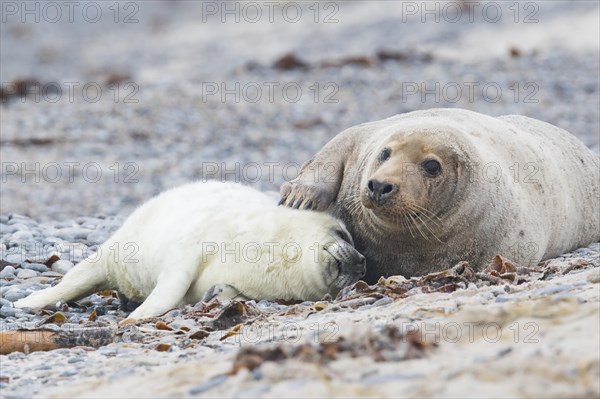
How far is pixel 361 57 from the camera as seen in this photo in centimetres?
1766

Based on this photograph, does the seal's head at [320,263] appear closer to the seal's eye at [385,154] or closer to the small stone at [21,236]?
the seal's eye at [385,154]

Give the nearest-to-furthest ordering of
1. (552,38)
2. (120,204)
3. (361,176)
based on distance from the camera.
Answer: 1. (361,176)
2. (120,204)
3. (552,38)

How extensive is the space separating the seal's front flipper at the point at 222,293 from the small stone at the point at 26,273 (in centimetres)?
152

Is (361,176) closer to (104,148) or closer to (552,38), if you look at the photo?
(104,148)

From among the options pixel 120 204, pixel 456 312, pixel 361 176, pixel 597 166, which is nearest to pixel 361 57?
pixel 120 204

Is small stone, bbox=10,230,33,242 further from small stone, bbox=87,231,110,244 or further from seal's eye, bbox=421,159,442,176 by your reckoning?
seal's eye, bbox=421,159,442,176

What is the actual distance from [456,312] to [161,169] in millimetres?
9308

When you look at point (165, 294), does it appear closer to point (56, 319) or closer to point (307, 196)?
point (56, 319)

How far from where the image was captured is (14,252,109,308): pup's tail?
5824 mm

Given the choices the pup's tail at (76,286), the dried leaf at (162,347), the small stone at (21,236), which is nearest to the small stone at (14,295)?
the pup's tail at (76,286)

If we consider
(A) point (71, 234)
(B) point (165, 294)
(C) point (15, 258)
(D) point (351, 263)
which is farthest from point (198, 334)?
(A) point (71, 234)

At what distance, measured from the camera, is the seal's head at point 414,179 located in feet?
17.6

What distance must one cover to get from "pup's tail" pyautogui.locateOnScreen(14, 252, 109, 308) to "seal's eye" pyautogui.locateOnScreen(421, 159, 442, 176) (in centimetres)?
175

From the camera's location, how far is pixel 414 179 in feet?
18.0
